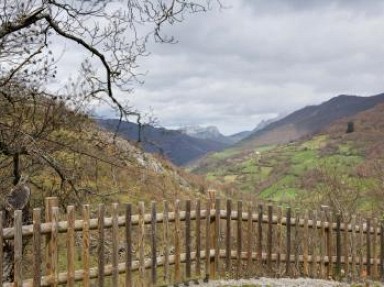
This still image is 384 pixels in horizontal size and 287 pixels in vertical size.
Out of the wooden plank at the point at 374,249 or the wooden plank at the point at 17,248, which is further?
the wooden plank at the point at 374,249

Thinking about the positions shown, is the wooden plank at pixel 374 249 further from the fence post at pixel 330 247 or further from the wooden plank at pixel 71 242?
the wooden plank at pixel 71 242

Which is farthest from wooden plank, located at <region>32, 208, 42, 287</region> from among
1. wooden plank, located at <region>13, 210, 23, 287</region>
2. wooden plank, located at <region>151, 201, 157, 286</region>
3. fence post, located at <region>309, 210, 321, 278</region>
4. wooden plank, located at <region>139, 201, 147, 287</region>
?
fence post, located at <region>309, 210, 321, 278</region>

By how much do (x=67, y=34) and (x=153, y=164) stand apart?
28.1m

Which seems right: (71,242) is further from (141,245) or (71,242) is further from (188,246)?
(188,246)

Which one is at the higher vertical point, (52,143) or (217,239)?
(52,143)

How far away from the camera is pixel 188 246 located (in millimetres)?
10000

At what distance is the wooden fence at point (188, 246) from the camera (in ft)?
25.9

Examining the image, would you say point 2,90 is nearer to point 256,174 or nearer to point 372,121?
point 256,174

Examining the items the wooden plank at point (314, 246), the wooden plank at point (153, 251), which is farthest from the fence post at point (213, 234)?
the wooden plank at point (314, 246)

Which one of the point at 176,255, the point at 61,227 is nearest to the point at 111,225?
the point at 61,227

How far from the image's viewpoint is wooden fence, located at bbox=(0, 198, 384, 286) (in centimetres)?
791

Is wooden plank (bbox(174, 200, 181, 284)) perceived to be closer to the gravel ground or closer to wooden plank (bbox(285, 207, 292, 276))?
the gravel ground

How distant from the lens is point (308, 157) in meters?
130

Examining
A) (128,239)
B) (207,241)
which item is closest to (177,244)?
(207,241)
